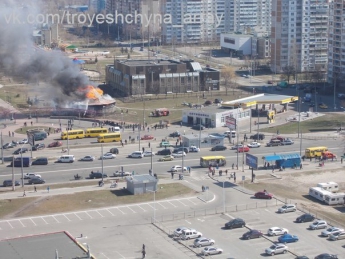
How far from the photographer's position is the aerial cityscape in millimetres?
19094

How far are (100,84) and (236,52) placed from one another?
1600cm

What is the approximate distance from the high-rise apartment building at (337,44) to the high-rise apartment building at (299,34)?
4.85 meters

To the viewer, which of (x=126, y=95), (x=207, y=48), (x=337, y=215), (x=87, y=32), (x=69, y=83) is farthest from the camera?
(x=87, y=32)

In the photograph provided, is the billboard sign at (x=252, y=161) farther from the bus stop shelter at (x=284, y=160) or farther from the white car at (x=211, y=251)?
the white car at (x=211, y=251)

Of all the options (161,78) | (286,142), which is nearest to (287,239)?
(286,142)

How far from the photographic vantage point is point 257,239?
1897 cm

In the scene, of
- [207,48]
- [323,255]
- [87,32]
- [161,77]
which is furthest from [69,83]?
[87,32]

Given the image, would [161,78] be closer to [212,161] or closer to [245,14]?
[212,161]

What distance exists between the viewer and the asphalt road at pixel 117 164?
A: 83.6 feet

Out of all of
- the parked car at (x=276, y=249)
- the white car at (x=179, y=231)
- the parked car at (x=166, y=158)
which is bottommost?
the parked car at (x=276, y=249)

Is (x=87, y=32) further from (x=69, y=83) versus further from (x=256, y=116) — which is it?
(x=69, y=83)

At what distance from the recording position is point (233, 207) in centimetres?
2156

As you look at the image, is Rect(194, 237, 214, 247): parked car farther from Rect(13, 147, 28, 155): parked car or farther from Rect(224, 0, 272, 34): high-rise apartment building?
Rect(224, 0, 272, 34): high-rise apartment building

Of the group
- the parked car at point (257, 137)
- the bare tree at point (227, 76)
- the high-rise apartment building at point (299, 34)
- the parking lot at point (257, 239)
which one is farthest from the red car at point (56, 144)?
the high-rise apartment building at point (299, 34)
